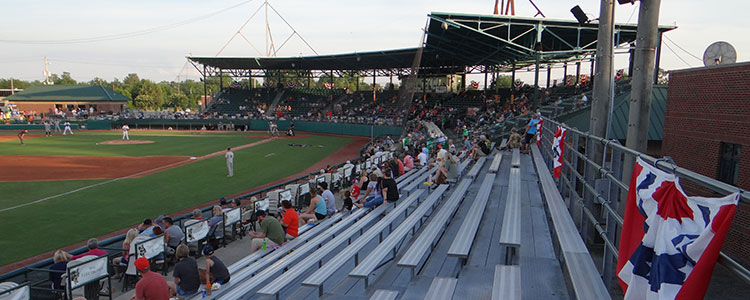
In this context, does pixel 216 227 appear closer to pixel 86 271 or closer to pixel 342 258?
pixel 86 271

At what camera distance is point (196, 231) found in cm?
986

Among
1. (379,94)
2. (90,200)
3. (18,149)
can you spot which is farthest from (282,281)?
(379,94)

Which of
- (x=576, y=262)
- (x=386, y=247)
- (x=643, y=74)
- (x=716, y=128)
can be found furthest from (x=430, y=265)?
(x=716, y=128)

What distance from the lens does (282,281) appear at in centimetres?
559

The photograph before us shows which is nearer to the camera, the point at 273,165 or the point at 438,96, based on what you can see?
the point at 273,165

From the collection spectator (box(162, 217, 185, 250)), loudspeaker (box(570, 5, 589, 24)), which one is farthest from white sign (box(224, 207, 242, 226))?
loudspeaker (box(570, 5, 589, 24))

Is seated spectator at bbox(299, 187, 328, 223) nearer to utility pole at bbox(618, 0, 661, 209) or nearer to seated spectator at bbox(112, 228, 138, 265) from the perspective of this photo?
seated spectator at bbox(112, 228, 138, 265)

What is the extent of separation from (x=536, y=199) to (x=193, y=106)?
13250 centimetres

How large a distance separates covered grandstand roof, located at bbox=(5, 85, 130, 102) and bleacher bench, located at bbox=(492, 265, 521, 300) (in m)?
79.1

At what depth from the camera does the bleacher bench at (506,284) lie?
13.0 feet

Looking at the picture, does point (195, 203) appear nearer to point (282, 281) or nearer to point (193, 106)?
point (282, 281)

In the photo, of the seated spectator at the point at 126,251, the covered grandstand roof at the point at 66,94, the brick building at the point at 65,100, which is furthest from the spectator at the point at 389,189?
the covered grandstand roof at the point at 66,94

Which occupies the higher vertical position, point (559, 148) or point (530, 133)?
point (559, 148)

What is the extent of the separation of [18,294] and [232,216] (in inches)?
199
